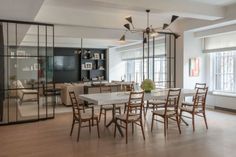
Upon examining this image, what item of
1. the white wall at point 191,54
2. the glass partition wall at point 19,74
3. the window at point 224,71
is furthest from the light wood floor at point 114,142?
the white wall at point 191,54

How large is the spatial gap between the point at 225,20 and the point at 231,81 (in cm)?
207

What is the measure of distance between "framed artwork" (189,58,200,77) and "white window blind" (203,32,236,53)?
0.51 metres

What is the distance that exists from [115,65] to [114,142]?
9.60 m

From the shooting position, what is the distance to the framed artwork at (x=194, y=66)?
7719 millimetres

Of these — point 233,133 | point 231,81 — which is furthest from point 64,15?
point 231,81

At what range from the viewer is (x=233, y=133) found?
186 inches

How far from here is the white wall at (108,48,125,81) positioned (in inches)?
535

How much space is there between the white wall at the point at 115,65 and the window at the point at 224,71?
21.3 ft

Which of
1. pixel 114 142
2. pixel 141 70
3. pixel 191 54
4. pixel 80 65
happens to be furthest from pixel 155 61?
pixel 114 142

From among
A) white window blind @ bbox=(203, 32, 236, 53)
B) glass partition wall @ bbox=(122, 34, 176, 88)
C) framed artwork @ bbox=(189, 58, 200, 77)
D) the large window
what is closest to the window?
white window blind @ bbox=(203, 32, 236, 53)

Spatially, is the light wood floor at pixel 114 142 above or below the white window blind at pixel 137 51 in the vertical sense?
below

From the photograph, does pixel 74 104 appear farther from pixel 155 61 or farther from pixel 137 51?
pixel 137 51

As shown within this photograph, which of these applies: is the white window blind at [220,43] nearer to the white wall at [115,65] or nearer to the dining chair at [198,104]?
the dining chair at [198,104]

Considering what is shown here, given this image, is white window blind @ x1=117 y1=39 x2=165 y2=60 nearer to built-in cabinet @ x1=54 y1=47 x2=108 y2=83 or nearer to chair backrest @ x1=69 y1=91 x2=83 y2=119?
built-in cabinet @ x1=54 y1=47 x2=108 y2=83
